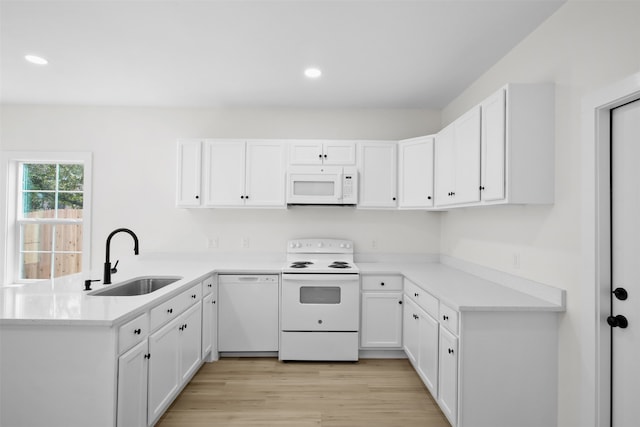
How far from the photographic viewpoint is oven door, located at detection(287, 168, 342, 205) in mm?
3402

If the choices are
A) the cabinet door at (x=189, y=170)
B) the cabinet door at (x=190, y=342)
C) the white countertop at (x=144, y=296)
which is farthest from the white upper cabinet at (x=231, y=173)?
the cabinet door at (x=190, y=342)

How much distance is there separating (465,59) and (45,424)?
3464 millimetres

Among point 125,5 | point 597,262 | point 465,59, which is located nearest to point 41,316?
point 125,5

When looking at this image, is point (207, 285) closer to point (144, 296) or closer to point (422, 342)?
point (144, 296)

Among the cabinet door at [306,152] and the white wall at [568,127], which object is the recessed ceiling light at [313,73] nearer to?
the cabinet door at [306,152]

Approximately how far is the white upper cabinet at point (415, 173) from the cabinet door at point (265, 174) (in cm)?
124

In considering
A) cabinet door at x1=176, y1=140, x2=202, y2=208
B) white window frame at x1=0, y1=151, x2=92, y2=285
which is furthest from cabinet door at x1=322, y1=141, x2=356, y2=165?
white window frame at x1=0, y1=151, x2=92, y2=285

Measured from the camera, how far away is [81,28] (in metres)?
2.21

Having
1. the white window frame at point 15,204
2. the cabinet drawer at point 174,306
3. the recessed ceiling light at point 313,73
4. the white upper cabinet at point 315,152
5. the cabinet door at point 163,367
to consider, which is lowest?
the cabinet door at point 163,367

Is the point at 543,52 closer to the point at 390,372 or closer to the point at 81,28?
the point at 390,372

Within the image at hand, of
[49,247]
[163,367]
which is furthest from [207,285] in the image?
[49,247]

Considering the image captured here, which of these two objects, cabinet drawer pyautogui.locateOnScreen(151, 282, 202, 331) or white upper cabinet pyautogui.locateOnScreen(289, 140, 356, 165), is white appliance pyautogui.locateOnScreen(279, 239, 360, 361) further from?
white upper cabinet pyautogui.locateOnScreen(289, 140, 356, 165)

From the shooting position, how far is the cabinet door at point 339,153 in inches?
136

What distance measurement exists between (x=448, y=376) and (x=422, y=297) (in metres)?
0.65
